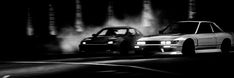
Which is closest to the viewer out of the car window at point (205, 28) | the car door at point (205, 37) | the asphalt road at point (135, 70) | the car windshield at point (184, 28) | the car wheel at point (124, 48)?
the asphalt road at point (135, 70)

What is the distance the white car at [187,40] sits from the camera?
19.9 metres

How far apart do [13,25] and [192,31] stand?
14599mm

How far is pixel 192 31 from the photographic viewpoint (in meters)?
20.9

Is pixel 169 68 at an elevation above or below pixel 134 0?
below

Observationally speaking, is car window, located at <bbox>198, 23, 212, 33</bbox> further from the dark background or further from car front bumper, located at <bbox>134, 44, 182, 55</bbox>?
the dark background

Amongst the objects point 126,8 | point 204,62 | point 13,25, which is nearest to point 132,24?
point 126,8

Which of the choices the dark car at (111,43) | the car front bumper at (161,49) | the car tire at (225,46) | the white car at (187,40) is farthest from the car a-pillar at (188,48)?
the dark car at (111,43)

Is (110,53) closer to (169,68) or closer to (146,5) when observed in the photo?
(169,68)

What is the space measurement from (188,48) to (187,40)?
283mm

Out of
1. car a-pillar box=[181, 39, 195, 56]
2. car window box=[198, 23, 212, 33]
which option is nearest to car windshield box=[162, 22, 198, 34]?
car window box=[198, 23, 212, 33]

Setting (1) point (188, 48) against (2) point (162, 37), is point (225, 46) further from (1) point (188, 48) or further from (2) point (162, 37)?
(2) point (162, 37)

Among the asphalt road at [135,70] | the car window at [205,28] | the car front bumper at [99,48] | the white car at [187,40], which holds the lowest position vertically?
the asphalt road at [135,70]

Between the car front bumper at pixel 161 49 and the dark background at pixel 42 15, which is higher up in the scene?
the dark background at pixel 42 15

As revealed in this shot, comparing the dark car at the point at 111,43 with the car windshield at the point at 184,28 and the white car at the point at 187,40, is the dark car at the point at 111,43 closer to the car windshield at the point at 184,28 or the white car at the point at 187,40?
the white car at the point at 187,40
